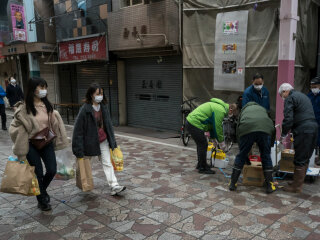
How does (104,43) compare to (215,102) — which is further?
(104,43)

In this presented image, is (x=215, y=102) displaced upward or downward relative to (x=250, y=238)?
upward

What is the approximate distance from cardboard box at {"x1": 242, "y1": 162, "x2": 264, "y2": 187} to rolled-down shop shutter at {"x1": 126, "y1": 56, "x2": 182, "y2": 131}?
5.56 metres

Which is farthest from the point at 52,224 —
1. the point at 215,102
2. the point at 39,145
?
the point at 215,102

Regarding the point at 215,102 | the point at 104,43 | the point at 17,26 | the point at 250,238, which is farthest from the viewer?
the point at 17,26

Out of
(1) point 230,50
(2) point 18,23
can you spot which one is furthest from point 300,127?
(2) point 18,23

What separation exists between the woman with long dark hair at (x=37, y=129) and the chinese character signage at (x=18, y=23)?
44.7ft

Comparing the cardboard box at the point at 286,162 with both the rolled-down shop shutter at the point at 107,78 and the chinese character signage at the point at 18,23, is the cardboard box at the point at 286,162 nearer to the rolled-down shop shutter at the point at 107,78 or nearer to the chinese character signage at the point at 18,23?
the rolled-down shop shutter at the point at 107,78

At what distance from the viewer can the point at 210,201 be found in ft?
15.3

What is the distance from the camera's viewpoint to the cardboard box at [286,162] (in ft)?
18.0

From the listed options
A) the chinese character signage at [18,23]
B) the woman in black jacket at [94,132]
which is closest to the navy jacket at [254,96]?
the woman in black jacket at [94,132]

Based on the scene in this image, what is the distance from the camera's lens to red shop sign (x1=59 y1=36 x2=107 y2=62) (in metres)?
12.5

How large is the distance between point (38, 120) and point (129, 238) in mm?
1997

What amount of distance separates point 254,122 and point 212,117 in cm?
101

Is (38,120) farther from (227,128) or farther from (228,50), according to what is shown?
(228,50)
